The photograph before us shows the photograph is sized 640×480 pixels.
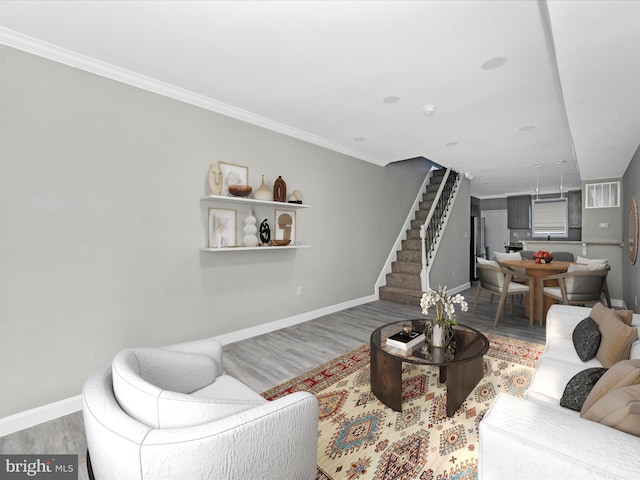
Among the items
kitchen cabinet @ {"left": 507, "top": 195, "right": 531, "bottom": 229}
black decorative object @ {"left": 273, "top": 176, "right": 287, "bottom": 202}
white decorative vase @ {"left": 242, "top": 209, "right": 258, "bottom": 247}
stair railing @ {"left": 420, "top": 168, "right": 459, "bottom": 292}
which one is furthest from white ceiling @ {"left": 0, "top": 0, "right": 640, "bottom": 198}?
kitchen cabinet @ {"left": 507, "top": 195, "right": 531, "bottom": 229}

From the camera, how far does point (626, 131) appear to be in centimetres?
321

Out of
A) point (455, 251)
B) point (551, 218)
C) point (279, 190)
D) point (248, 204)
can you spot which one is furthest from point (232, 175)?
point (551, 218)

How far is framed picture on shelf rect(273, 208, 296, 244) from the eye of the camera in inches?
158

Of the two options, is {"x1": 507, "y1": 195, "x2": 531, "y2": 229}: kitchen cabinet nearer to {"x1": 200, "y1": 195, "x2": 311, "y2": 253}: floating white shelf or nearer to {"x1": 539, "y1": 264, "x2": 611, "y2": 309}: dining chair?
{"x1": 539, "y1": 264, "x2": 611, "y2": 309}: dining chair

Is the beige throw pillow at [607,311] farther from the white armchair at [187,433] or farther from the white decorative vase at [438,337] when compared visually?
the white armchair at [187,433]

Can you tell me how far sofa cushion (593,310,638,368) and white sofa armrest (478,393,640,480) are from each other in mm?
1150

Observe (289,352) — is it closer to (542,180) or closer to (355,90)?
(355,90)

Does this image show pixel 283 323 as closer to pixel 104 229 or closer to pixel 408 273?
pixel 104 229

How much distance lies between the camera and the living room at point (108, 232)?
7.34 ft

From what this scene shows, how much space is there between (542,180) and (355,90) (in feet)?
23.6

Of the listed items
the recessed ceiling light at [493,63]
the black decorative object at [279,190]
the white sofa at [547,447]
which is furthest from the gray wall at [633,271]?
the black decorative object at [279,190]

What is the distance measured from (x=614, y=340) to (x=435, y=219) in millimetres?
4595

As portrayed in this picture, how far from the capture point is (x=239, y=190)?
3.36 m

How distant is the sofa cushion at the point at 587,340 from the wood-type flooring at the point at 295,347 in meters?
1.65
